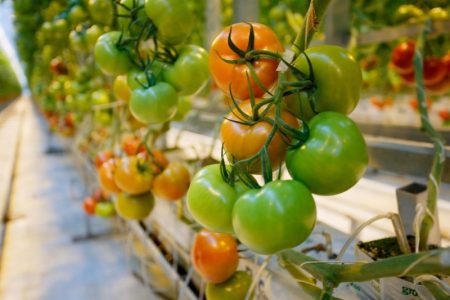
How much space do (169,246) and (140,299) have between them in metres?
0.41

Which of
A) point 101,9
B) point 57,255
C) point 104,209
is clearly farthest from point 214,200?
point 57,255

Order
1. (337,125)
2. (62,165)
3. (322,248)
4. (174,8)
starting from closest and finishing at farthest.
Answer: (337,125) → (174,8) → (322,248) → (62,165)

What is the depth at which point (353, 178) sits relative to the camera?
0.31m

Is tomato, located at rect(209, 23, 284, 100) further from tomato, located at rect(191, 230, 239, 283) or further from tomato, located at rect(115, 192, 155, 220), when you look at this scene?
tomato, located at rect(115, 192, 155, 220)

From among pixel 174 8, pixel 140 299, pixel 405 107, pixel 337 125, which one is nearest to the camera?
pixel 337 125

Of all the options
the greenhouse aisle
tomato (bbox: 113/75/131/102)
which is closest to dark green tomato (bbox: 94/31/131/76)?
tomato (bbox: 113/75/131/102)

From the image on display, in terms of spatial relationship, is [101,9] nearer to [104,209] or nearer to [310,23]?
[310,23]

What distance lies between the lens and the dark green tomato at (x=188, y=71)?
61 centimetres

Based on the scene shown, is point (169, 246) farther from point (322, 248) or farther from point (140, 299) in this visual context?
point (322, 248)

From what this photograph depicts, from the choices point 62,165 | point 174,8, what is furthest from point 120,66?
point 62,165

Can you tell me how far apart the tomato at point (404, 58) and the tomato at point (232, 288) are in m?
0.87

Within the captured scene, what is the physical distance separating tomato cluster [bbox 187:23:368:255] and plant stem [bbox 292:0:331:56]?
18 millimetres

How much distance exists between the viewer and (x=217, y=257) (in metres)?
0.65

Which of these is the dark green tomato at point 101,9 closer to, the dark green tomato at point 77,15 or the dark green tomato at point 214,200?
the dark green tomato at point 77,15
